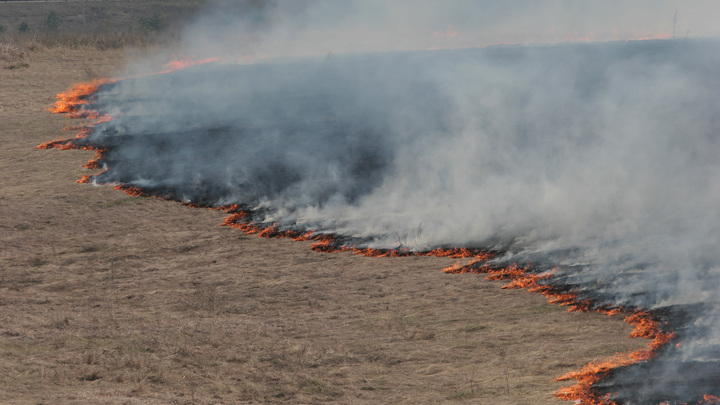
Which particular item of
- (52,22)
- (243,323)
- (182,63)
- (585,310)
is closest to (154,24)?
(52,22)

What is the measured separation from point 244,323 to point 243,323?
0.02 metres

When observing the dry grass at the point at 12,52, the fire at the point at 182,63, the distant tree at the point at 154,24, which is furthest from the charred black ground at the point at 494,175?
the distant tree at the point at 154,24

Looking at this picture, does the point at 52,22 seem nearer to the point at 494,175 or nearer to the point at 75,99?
the point at 75,99

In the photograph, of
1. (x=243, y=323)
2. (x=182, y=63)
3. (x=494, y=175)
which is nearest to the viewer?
(x=243, y=323)

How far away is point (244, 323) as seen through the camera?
42.6 ft

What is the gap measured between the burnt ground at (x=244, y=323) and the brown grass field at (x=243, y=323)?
0.04 metres

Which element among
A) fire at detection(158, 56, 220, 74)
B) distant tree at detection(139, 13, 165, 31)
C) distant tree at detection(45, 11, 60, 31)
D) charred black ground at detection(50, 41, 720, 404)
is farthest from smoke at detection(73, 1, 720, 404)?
distant tree at detection(45, 11, 60, 31)

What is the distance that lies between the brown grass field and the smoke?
1.54m

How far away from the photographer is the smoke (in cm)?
1501

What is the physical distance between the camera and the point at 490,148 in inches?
1091

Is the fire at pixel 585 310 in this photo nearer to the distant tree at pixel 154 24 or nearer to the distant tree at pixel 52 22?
the distant tree at pixel 154 24

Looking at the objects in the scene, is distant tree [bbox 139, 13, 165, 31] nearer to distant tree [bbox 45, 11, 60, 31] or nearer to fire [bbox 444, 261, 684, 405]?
distant tree [bbox 45, 11, 60, 31]

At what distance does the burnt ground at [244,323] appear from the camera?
10156 millimetres

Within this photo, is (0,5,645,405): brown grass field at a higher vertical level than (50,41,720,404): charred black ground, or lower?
lower
